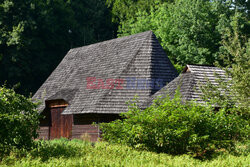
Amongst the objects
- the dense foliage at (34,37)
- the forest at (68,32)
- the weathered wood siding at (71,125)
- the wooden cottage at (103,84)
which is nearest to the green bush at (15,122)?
the wooden cottage at (103,84)

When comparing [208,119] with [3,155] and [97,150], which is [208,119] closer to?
[97,150]

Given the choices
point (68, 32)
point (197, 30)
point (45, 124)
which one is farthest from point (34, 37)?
point (197, 30)

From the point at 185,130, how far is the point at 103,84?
12315mm

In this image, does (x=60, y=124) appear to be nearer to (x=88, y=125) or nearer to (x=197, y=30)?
(x=88, y=125)

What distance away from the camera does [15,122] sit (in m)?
12.5

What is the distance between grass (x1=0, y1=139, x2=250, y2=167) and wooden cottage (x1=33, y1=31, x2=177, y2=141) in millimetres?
8445

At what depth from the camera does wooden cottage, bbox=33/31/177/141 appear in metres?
22.6

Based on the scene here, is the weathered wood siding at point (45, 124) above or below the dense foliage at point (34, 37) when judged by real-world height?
below

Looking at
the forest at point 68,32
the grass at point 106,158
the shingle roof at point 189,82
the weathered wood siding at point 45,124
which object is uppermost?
the forest at point 68,32

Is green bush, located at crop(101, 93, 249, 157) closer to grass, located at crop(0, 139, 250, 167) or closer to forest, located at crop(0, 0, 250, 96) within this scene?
grass, located at crop(0, 139, 250, 167)

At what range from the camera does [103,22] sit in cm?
5575

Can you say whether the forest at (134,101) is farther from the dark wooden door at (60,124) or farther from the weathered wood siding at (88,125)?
the dark wooden door at (60,124)

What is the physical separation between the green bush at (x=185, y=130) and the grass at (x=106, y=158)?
527mm

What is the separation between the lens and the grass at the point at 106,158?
10656 mm
